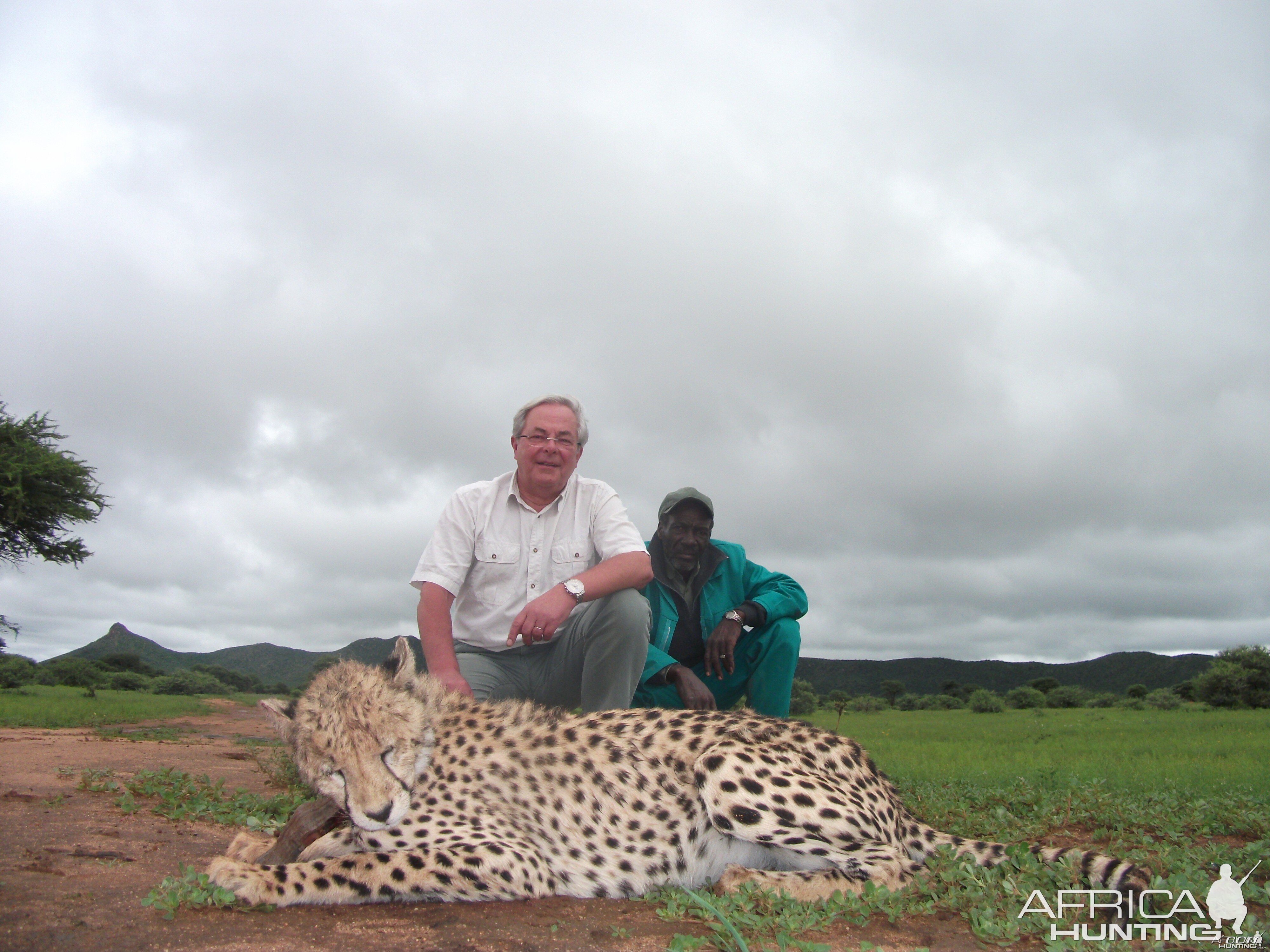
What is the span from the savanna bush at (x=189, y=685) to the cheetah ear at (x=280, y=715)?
24537 mm

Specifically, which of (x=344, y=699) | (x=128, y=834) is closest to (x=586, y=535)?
(x=344, y=699)

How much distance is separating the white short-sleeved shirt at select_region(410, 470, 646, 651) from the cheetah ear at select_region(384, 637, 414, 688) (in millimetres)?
1550

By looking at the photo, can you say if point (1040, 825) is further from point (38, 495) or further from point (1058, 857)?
point (38, 495)

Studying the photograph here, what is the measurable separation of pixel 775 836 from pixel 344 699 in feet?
6.05

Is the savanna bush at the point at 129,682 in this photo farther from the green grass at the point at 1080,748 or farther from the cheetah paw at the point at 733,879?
the cheetah paw at the point at 733,879

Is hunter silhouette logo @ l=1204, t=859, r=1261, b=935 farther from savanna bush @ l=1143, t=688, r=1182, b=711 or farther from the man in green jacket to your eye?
savanna bush @ l=1143, t=688, r=1182, b=711

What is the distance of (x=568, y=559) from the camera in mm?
5582

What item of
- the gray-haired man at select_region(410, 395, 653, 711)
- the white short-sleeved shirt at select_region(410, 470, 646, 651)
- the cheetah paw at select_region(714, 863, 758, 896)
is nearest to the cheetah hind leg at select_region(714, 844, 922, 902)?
the cheetah paw at select_region(714, 863, 758, 896)

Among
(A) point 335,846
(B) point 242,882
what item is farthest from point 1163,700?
(B) point 242,882

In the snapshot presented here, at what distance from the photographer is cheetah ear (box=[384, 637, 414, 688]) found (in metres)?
3.73

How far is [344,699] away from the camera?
3.48m

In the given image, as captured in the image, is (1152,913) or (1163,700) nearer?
(1152,913)

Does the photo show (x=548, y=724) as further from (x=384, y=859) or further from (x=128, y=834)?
(x=128, y=834)

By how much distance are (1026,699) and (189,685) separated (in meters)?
26.1
